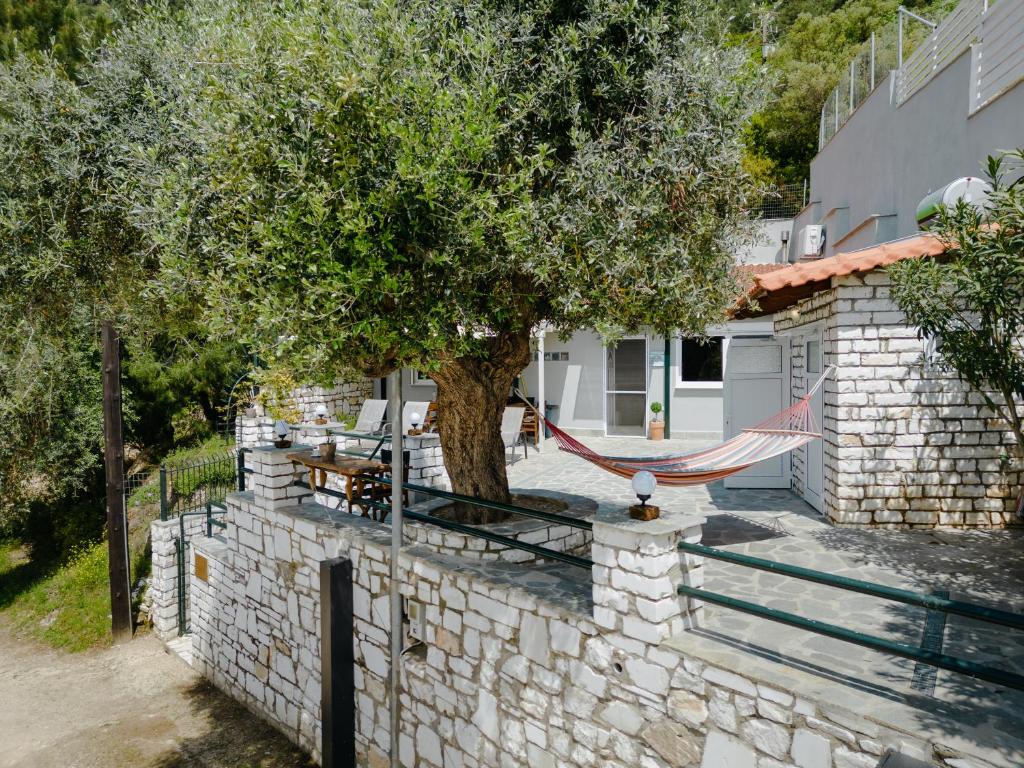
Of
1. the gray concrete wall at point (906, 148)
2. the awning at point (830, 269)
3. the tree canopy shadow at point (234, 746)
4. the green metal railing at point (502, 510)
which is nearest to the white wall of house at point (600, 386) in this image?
the gray concrete wall at point (906, 148)

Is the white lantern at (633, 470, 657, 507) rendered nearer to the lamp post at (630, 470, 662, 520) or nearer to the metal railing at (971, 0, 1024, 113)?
the lamp post at (630, 470, 662, 520)

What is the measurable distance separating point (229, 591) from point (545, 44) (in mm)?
7014

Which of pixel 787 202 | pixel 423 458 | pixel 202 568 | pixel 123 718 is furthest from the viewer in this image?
pixel 787 202

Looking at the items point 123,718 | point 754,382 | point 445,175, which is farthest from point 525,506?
point 123,718

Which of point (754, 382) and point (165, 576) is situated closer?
point (754, 382)

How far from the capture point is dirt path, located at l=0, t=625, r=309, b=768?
711cm

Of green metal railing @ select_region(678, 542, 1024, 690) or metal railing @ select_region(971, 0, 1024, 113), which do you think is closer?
green metal railing @ select_region(678, 542, 1024, 690)

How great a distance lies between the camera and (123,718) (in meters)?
8.20

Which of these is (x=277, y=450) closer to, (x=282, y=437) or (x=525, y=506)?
(x=282, y=437)

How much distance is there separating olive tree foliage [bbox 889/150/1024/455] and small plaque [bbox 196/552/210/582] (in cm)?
894

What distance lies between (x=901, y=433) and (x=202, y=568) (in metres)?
8.99

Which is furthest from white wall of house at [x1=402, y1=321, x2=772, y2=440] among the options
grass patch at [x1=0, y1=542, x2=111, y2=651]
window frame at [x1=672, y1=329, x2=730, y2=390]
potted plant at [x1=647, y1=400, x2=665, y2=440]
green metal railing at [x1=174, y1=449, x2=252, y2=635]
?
grass patch at [x1=0, y1=542, x2=111, y2=651]

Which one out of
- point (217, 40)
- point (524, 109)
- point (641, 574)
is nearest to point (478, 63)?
point (524, 109)

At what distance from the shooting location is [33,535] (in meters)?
14.6
